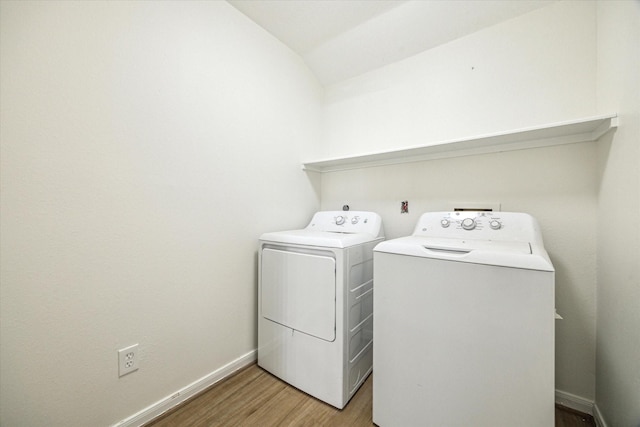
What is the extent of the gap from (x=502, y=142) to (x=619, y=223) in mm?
698

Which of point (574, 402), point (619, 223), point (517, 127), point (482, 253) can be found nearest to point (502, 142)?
point (517, 127)

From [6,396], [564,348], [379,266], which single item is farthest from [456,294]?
[6,396]

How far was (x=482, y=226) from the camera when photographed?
1.38 metres

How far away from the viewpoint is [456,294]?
1.01m

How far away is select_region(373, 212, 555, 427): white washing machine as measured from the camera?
0.88 metres

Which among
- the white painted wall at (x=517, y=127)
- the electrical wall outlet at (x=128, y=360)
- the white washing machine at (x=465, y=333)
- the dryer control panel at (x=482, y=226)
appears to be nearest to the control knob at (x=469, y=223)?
the dryer control panel at (x=482, y=226)

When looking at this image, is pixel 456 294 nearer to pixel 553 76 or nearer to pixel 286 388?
pixel 286 388

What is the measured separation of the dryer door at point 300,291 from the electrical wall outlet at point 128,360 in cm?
71

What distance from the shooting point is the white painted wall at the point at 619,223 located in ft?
2.95

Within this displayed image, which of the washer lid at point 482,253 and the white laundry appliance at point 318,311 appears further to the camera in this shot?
the white laundry appliance at point 318,311

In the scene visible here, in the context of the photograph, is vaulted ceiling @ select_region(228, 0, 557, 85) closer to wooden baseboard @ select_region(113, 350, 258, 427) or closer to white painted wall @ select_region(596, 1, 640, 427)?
white painted wall @ select_region(596, 1, 640, 427)

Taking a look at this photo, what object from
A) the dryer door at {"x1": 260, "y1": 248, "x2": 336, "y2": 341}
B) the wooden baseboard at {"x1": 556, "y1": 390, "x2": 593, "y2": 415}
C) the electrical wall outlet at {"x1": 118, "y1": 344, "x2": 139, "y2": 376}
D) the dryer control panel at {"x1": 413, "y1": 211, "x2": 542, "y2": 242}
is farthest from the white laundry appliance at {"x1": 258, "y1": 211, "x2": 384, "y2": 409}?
the wooden baseboard at {"x1": 556, "y1": 390, "x2": 593, "y2": 415}

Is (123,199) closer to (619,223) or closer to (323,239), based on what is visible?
(323,239)

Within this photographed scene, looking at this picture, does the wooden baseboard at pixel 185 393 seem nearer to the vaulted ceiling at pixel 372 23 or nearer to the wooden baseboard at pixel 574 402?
the wooden baseboard at pixel 574 402
